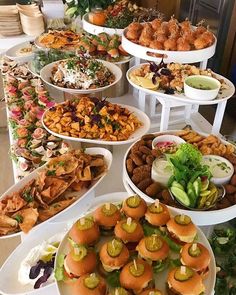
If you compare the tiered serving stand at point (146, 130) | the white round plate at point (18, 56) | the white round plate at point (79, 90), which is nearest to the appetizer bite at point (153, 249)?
the tiered serving stand at point (146, 130)

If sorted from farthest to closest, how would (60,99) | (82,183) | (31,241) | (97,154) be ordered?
(60,99) < (97,154) < (82,183) < (31,241)

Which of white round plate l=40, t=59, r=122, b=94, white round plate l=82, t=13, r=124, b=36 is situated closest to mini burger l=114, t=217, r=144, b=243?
white round plate l=40, t=59, r=122, b=94

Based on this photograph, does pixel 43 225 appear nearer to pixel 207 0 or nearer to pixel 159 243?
pixel 159 243

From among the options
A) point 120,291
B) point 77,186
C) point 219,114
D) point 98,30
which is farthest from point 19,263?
point 98,30

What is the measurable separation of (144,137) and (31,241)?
1.57 ft

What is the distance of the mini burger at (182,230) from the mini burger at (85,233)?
0.51 ft

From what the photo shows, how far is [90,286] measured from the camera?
0.59 metres

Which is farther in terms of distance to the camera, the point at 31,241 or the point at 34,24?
the point at 34,24

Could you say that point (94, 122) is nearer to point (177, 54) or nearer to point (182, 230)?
point (177, 54)

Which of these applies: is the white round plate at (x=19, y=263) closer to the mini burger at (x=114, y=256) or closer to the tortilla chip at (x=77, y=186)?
the tortilla chip at (x=77, y=186)

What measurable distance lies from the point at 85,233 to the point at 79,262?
0.07 metres

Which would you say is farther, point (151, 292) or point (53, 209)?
point (53, 209)

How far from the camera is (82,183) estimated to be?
40.8 inches

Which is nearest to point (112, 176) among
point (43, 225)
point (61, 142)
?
point (61, 142)
